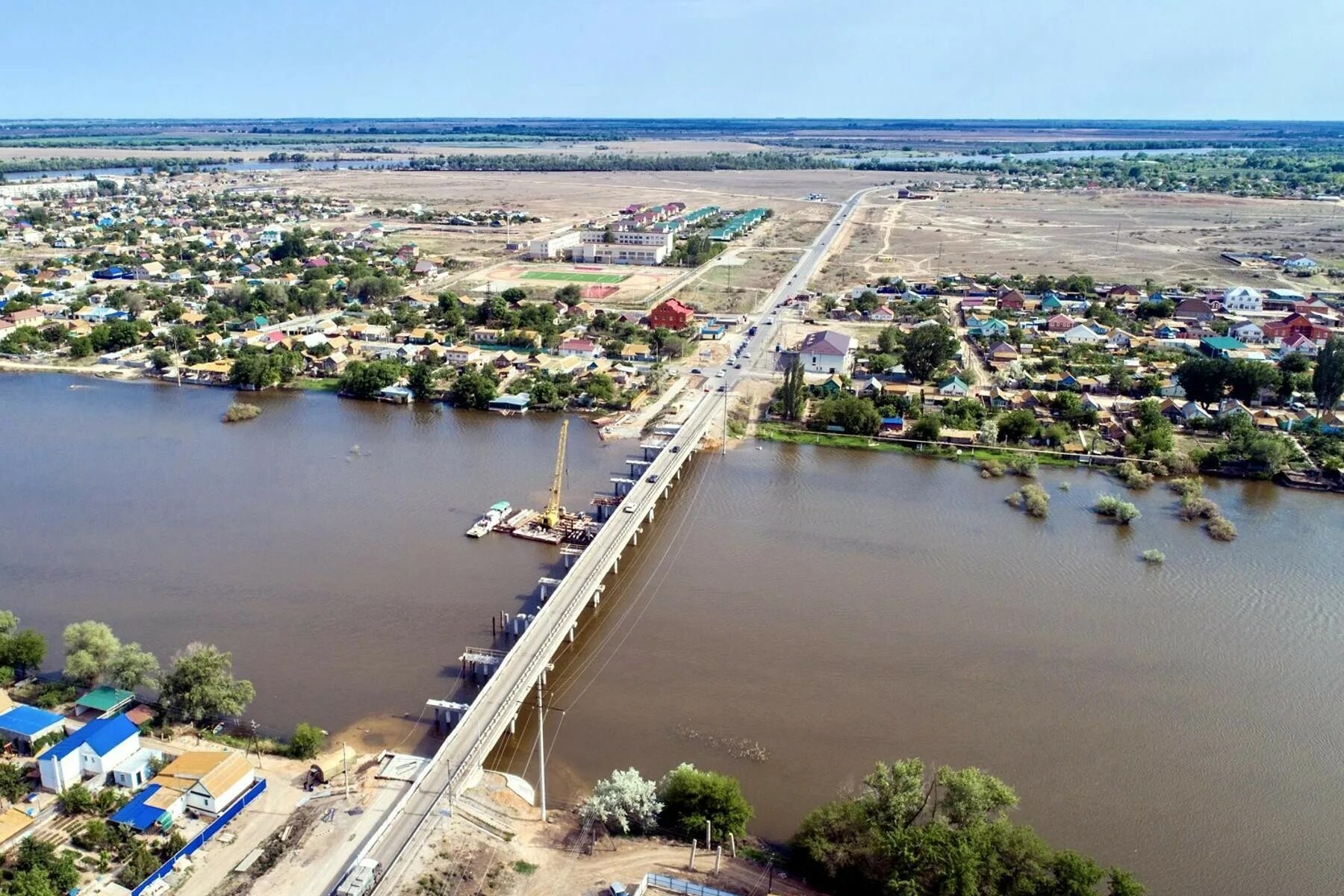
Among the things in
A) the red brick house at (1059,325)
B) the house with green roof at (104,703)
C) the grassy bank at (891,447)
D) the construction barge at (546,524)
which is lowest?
the house with green roof at (104,703)

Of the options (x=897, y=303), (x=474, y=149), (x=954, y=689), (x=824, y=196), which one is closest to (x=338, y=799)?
(x=954, y=689)

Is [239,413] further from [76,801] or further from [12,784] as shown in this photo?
[76,801]

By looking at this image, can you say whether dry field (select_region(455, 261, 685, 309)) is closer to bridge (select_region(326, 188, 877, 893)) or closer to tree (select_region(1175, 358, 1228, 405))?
bridge (select_region(326, 188, 877, 893))

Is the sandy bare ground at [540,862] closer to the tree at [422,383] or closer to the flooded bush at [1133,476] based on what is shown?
the flooded bush at [1133,476]

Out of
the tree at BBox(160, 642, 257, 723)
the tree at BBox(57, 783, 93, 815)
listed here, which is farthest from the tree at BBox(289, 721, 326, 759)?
the tree at BBox(57, 783, 93, 815)

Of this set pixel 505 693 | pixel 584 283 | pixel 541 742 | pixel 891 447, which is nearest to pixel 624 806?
pixel 541 742

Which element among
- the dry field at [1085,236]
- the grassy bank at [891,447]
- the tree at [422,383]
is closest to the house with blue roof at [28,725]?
the tree at [422,383]
